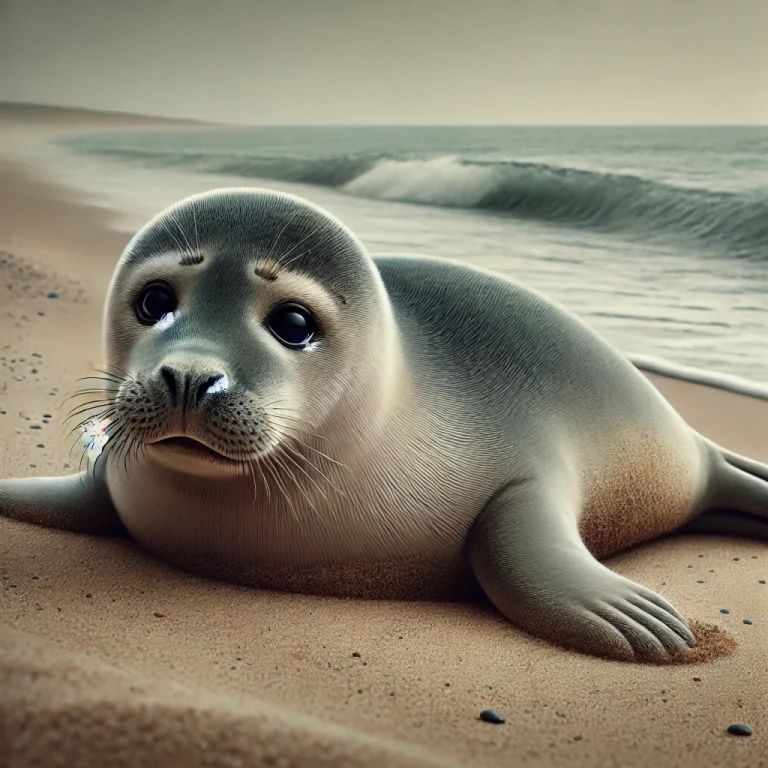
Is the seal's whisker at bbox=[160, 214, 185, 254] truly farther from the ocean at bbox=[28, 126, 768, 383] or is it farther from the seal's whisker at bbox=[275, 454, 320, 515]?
the ocean at bbox=[28, 126, 768, 383]

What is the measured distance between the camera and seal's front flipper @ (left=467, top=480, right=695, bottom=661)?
144 centimetres

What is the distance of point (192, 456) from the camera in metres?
1.39

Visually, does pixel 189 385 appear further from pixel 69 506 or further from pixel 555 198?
pixel 555 198

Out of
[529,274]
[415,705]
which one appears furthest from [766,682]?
[529,274]

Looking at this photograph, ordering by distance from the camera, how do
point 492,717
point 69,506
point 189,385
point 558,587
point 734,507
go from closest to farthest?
point 492,717
point 189,385
point 558,587
point 69,506
point 734,507

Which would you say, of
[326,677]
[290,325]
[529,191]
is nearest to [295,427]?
[290,325]

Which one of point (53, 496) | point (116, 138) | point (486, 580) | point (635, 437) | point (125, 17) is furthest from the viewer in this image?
point (116, 138)

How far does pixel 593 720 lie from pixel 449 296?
89cm

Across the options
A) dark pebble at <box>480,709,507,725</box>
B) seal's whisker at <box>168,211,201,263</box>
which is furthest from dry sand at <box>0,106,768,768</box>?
seal's whisker at <box>168,211,201,263</box>

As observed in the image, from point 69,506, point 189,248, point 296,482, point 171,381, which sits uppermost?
point 189,248

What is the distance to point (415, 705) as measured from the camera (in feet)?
3.93

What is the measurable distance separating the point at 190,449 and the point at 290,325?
24 centimetres

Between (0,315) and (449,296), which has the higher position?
(449,296)

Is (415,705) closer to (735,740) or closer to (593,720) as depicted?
(593,720)
